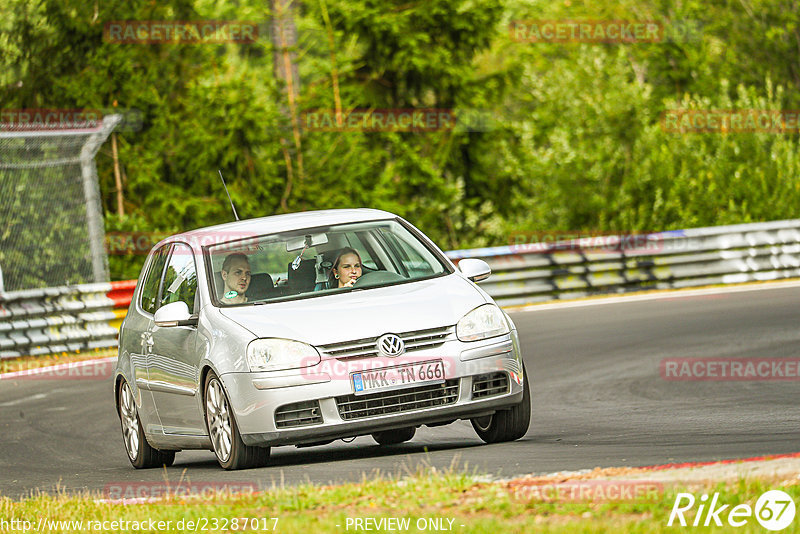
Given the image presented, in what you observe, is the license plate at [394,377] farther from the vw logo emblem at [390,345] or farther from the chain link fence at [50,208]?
the chain link fence at [50,208]

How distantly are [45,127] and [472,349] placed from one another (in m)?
13.0

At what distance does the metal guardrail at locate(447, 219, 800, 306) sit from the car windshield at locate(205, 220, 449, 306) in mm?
11067

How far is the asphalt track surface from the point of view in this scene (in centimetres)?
797

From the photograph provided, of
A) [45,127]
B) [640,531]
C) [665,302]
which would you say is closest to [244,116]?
[45,127]

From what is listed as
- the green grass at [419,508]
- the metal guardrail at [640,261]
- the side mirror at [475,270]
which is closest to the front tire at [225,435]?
the green grass at [419,508]

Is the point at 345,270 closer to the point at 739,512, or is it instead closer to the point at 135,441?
the point at 135,441

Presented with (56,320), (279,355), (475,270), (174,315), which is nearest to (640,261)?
(56,320)

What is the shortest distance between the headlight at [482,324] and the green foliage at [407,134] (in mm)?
14968

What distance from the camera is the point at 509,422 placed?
890 cm

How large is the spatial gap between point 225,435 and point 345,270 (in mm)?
1419

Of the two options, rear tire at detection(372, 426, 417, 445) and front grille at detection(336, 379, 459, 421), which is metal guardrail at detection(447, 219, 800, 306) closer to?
rear tire at detection(372, 426, 417, 445)

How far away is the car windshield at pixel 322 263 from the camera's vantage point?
898 centimetres

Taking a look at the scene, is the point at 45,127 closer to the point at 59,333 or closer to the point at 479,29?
the point at 59,333

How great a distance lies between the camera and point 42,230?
61.6ft
